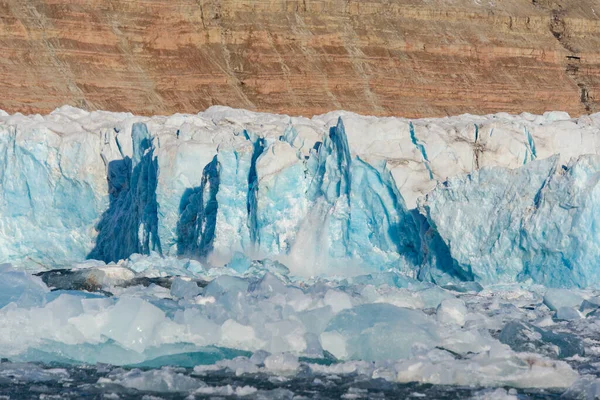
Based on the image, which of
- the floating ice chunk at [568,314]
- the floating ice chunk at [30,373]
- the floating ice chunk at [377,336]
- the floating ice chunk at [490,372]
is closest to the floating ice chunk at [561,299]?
the floating ice chunk at [568,314]

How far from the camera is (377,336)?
8398 mm

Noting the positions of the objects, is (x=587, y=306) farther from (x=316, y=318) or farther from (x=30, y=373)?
(x=30, y=373)

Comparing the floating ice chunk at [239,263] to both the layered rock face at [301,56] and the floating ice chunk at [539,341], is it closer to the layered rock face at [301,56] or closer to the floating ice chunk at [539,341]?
the floating ice chunk at [539,341]

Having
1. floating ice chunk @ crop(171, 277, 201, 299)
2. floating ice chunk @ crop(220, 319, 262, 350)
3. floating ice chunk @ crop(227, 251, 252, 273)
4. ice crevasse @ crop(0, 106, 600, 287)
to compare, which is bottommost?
floating ice chunk @ crop(220, 319, 262, 350)

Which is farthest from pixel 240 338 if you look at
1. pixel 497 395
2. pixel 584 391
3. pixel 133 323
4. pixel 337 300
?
pixel 584 391

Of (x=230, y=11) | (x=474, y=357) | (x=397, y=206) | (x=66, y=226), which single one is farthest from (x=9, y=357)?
(x=230, y=11)

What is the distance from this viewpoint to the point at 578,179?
1268 cm

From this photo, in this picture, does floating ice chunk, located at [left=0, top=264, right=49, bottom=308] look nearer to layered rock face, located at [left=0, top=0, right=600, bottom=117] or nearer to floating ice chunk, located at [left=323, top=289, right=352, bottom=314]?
floating ice chunk, located at [left=323, top=289, right=352, bottom=314]

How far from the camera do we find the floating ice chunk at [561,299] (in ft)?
36.3

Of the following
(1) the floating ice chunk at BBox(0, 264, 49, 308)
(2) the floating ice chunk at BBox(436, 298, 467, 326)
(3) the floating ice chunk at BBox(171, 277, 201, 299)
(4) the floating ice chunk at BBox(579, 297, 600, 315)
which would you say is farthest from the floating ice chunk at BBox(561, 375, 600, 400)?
(1) the floating ice chunk at BBox(0, 264, 49, 308)

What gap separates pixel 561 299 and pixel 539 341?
2392 millimetres

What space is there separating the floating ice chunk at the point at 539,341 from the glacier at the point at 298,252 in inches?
0.9

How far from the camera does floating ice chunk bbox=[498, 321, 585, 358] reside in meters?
8.66

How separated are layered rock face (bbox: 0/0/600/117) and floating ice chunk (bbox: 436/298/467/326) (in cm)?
2875
